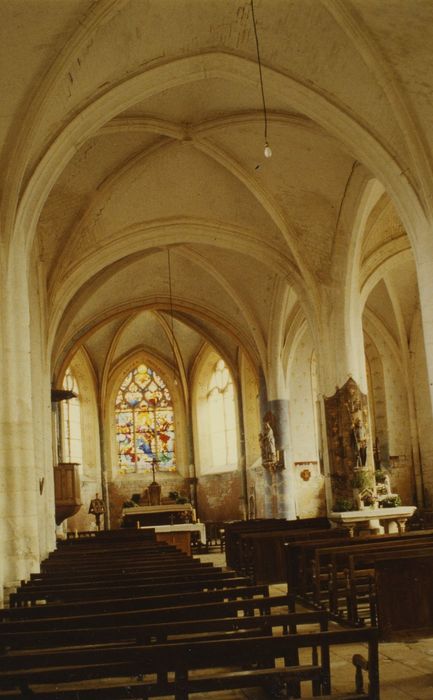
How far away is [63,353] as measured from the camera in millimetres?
25422

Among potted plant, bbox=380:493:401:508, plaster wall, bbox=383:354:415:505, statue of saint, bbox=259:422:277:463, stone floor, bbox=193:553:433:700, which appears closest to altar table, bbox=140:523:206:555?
statue of saint, bbox=259:422:277:463

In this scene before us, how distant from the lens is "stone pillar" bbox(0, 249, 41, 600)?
36.4 ft

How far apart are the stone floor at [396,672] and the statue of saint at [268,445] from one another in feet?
53.5

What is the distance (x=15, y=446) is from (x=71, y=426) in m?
19.0

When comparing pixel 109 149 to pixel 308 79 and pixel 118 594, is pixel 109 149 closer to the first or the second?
pixel 308 79

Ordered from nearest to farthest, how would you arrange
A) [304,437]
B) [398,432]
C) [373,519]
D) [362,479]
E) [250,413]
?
[373,519] < [362,479] < [398,432] < [304,437] < [250,413]

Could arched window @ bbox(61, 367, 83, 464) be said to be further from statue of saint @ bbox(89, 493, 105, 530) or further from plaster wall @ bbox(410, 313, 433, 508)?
plaster wall @ bbox(410, 313, 433, 508)

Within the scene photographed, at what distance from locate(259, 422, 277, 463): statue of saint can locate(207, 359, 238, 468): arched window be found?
17.4 feet

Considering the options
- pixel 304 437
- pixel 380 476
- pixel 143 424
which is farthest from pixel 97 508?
pixel 380 476

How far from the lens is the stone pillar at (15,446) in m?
11.1

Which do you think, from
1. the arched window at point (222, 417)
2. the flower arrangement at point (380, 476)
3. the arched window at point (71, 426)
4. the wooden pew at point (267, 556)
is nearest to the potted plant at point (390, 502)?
the flower arrangement at point (380, 476)

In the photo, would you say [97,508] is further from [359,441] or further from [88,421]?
[359,441]

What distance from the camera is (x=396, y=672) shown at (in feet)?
21.3

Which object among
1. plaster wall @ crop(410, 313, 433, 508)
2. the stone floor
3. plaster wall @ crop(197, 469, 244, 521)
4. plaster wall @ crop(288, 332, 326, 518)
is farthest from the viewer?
plaster wall @ crop(197, 469, 244, 521)
